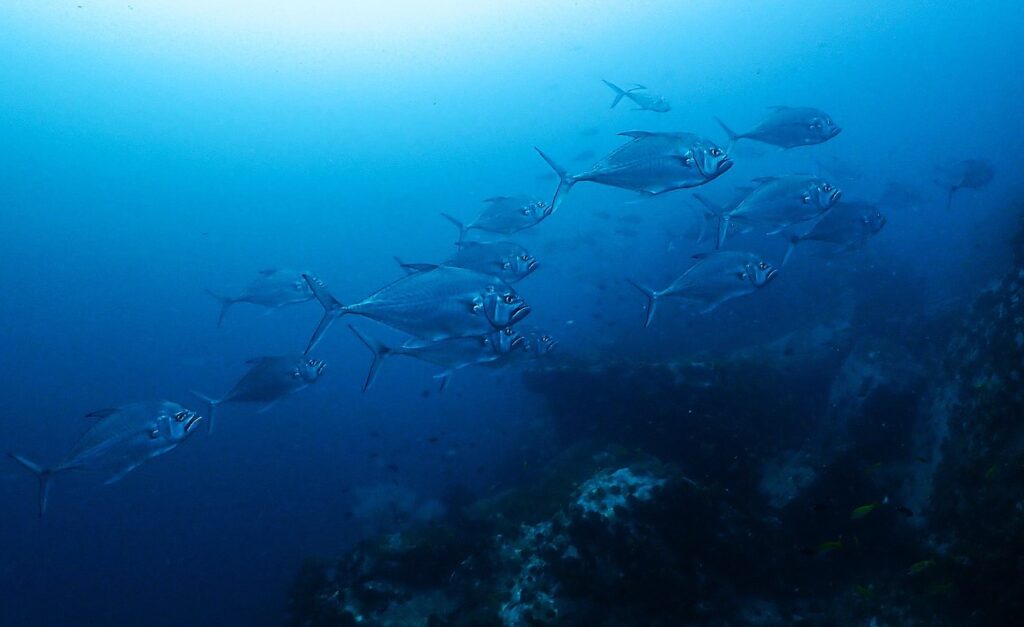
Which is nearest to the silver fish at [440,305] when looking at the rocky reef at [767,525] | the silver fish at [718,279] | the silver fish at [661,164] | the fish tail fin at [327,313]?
the fish tail fin at [327,313]

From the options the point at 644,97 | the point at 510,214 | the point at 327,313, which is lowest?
the point at 510,214

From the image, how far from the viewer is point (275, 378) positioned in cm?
641

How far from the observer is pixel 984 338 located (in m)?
5.57

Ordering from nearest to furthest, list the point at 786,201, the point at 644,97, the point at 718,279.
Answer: the point at 718,279, the point at 786,201, the point at 644,97

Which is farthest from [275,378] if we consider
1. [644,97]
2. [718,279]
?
[644,97]

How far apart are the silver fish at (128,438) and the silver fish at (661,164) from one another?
4685mm

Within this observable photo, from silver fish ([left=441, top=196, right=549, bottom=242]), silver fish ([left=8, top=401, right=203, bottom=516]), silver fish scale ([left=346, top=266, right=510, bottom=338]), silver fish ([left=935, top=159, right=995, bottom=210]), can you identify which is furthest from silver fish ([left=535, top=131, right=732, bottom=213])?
silver fish ([left=935, top=159, right=995, bottom=210])

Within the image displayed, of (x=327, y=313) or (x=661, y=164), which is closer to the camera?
(x=327, y=313)

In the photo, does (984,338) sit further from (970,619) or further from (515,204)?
(515,204)

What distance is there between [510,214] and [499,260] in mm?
1496

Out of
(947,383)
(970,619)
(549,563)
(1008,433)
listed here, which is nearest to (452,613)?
(549,563)

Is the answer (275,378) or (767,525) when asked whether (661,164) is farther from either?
(275,378)

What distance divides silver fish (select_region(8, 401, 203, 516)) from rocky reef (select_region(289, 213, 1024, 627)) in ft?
8.61

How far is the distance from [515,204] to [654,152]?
3030 mm
